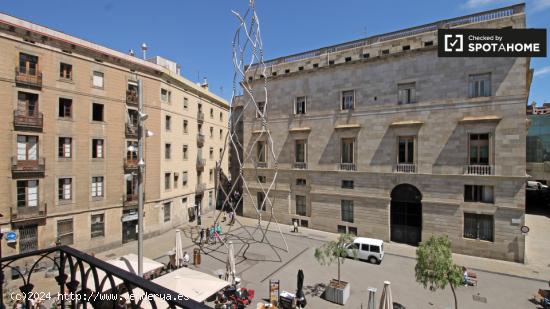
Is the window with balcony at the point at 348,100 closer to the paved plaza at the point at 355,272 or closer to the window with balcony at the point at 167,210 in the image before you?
the paved plaza at the point at 355,272

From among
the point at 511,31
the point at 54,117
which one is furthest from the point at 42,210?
the point at 511,31

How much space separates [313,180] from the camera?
32.4 m

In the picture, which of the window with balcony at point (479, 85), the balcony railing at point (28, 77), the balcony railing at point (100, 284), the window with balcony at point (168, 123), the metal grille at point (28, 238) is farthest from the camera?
the window with balcony at point (168, 123)

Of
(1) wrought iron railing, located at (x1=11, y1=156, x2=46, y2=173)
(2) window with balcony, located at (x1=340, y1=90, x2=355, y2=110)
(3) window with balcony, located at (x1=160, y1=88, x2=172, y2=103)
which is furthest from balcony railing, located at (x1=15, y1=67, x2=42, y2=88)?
(2) window with balcony, located at (x1=340, y1=90, x2=355, y2=110)

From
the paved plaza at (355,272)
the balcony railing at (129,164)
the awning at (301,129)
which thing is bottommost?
the paved plaza at (355,272)

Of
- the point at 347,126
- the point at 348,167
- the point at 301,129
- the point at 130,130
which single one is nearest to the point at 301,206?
the point at 348,167

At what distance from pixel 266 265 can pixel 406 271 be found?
10.5 m

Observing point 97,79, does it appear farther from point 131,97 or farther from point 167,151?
point 167,151

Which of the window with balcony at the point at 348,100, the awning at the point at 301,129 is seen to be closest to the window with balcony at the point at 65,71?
the awning at the point at 301,129

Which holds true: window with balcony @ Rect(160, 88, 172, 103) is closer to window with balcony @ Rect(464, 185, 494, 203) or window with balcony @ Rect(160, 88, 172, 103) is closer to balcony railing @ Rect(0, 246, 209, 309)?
balcony railing @ Rect(0, 246, 209, 309)

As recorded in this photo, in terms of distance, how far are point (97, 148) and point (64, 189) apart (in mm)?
4148

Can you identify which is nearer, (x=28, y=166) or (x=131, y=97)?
(x=28, y=166)

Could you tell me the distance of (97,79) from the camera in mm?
24984

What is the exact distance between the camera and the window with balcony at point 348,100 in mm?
30453
